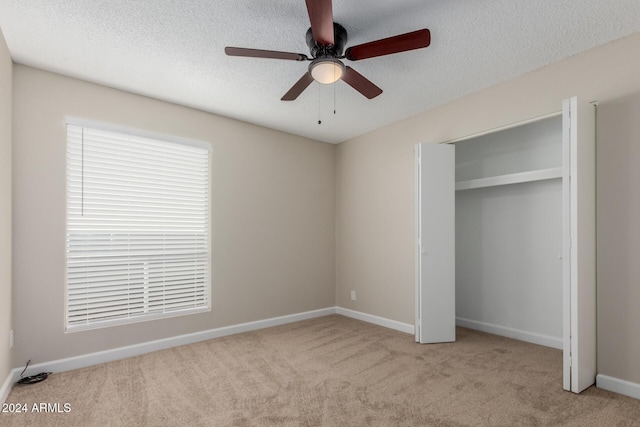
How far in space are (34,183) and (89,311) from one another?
1207mm

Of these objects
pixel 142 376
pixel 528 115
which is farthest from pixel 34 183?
pixel 528 115

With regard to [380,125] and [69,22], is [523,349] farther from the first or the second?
[69,22]

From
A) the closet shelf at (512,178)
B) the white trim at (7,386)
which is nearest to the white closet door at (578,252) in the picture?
the closet shelf at (512,178)

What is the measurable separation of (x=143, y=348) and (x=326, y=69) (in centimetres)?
309

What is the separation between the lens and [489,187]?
4145 millimetres

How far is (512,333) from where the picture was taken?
382 cm

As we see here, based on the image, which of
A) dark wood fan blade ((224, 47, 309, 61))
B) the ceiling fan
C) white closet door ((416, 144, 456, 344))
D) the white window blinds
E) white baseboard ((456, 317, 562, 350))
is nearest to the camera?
the ceiling fan

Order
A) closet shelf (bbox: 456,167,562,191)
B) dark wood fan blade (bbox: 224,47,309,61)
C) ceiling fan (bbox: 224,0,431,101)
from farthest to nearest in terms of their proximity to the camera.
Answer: closet shelf (bbox: 456,167,562,191)
dark wood fan blade (bbox: 224,47,309,61)
ceiling fan (bbox: 224,0,431,101)

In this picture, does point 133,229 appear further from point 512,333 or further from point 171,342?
point 512,333

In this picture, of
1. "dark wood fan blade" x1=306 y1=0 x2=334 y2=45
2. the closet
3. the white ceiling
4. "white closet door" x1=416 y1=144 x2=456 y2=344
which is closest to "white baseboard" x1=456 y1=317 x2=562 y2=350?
the closet

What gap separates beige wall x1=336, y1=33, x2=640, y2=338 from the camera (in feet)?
8.83

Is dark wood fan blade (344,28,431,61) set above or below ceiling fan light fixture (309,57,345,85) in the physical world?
above

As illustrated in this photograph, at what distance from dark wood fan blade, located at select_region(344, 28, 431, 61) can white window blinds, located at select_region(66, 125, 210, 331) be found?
7.78 ft

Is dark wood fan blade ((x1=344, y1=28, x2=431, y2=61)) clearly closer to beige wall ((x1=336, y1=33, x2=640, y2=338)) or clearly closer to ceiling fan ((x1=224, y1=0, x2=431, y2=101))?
ceiling fan ((x1=224, y1=0, x2=431, y2=101))
